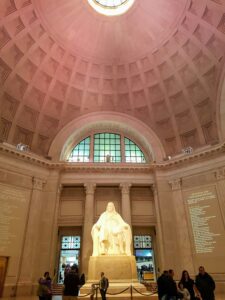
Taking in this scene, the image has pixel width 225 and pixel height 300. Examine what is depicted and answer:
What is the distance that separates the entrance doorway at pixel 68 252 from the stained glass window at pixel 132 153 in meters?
7.63

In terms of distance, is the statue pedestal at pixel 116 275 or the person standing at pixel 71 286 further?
the statue pedestal at pixel 116 275

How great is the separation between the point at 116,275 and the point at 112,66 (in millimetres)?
15587

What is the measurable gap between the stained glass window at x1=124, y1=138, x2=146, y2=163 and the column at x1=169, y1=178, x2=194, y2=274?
12.6 ft

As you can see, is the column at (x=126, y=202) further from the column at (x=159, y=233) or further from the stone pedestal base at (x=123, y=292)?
the stone pedestal base at (x=123, y=292)

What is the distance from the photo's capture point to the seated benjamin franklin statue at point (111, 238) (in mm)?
9094

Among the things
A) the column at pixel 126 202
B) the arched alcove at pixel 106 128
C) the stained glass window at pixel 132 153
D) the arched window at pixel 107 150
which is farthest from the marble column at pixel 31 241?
the stained glass window at pixel 132 153

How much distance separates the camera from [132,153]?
20.0 metres

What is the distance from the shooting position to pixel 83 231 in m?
15.8

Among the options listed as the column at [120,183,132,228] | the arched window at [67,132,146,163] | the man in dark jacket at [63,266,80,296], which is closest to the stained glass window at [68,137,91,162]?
the arched window at [67,132,146,163]

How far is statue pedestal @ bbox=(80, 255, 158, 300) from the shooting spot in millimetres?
7859

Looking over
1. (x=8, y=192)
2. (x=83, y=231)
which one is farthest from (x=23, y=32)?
(x=83, y=231)

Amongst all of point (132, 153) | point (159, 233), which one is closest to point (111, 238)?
point (159, 233)

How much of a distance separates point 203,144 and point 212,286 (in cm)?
1296

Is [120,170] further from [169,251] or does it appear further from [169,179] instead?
[169,251]
